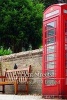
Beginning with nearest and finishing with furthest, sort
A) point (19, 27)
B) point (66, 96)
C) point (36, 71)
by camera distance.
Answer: point (66, 96) < point (36, 71) < point (19, 27)

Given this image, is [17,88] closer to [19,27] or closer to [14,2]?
[19,27]

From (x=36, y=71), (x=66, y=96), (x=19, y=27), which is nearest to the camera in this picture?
(x=66, y=96)

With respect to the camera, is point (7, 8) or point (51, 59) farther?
point (7, 8)

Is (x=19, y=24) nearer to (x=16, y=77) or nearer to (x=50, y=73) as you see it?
(x=16, y=77)

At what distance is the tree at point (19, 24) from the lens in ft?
67.7

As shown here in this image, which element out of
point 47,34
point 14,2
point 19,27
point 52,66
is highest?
point 14,2

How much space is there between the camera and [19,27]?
811 inches

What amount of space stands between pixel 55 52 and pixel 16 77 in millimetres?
3325

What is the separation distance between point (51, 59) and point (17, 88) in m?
2.80

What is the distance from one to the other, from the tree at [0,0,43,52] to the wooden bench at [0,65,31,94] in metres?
7.08

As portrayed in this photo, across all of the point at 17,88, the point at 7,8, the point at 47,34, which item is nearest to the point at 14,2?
the point at 7,8

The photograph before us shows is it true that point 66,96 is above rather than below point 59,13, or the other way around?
below

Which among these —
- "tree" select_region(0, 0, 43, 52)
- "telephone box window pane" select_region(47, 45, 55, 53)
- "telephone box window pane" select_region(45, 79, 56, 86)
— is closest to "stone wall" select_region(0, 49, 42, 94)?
"telephone box window pane" select_region(45, 79, 56, 86)

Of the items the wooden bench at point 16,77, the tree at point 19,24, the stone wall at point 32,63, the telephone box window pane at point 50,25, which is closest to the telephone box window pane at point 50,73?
the telephone box window pane at point 50,25
